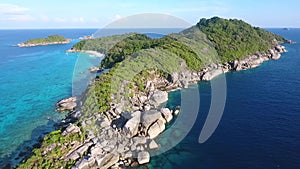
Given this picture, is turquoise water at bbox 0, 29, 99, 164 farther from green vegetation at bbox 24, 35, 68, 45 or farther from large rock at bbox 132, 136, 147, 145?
green vegetation at bbox 24, 35, 68, 45

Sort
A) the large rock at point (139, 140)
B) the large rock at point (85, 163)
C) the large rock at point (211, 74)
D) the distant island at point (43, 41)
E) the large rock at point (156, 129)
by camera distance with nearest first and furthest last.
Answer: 1. the large rock at point (85, 163)
2. the large rock at point (139, 140)
3. the large rock at point (156, 129)
4. the large rock at point (211, 74)
5. the distant island at point (43, 41)

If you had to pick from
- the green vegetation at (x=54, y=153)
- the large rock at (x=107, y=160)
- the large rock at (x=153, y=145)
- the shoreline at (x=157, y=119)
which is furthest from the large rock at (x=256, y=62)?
the green vegetation at (x=54, y=153)

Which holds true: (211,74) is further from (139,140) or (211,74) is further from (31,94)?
(31,94)

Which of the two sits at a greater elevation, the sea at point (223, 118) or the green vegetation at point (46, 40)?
the green vegetation at point (46, 40)

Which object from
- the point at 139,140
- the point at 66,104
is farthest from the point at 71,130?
the point at 66,104

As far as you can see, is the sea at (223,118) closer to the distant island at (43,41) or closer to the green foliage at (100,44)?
the green foliage at (100,44)

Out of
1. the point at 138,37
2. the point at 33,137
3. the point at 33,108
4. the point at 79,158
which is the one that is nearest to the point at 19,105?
the point at 33,108

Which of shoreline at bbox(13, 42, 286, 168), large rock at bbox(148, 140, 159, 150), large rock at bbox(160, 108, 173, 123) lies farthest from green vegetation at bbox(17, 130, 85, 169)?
large rock at bbox(160, 108, 173, 123)
